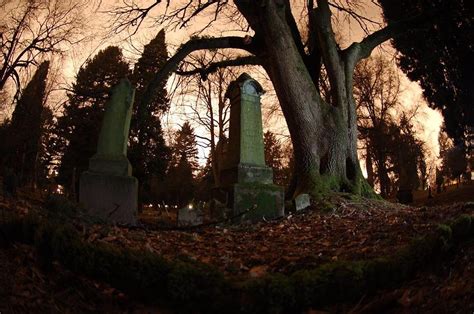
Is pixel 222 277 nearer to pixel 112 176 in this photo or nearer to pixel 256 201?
pixel 256 201

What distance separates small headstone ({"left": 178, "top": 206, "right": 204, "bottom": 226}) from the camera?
8.06m

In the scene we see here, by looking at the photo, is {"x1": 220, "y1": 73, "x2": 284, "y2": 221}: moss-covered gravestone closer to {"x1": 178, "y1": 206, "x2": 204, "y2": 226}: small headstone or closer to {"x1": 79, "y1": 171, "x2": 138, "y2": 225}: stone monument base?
{"x1": 178, "y1": 206, "x2": 204, "y2": 226}: small headstone

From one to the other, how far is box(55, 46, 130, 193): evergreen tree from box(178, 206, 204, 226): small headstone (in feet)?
42.5

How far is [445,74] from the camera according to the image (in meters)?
16.1

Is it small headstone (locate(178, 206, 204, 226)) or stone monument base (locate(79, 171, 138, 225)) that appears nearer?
stone monument base (locate(79, 171, 138, 225))

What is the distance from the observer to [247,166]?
759 centimetres

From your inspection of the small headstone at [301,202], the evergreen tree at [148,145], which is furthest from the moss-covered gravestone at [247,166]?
the evergreen tree at [148,145]

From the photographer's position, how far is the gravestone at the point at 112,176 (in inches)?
270

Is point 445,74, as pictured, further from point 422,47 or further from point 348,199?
point 348,199

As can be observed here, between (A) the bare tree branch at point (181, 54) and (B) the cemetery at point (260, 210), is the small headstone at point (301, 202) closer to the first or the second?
(B) the cemetery at point (260, 210)

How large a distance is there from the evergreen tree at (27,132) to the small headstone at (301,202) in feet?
56.7

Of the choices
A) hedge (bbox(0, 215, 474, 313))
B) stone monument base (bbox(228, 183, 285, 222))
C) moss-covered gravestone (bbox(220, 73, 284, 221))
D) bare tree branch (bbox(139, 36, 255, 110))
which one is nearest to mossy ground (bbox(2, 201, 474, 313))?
hedge (bbox(0, 215, 474, 313))

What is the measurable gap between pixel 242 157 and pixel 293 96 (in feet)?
7.73

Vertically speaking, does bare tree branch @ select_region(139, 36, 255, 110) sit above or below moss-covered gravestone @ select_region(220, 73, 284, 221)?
above
